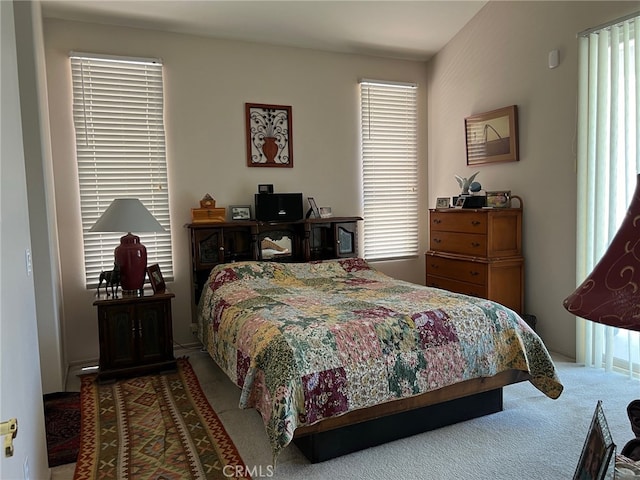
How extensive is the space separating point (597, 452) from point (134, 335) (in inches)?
129

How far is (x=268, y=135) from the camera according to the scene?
4523 mm

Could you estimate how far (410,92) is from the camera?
5223 mm

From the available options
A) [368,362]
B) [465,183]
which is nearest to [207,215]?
[368,362]

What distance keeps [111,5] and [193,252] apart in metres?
2.10

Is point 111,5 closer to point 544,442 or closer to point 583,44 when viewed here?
point 583,44

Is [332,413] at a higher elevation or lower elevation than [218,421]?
higher

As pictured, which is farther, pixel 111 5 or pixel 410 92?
pixel 410 92

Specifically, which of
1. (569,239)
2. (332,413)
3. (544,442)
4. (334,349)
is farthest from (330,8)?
(544,442)

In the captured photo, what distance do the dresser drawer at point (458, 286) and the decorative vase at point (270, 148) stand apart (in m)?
2.05

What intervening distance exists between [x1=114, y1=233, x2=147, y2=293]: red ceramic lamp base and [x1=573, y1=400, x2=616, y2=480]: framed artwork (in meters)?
3.29

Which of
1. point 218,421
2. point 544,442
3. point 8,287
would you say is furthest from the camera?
point 218,421

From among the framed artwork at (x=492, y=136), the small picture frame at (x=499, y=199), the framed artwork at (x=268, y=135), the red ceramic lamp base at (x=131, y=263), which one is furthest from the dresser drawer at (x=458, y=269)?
the red ceramic lamp base at (x=131, y=263)

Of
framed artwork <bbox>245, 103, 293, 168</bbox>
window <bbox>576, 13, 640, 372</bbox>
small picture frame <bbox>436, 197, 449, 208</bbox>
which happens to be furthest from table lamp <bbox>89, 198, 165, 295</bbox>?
window <bbox>576, 13, 640, 372</bbox>

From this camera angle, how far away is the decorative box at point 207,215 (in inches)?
161
